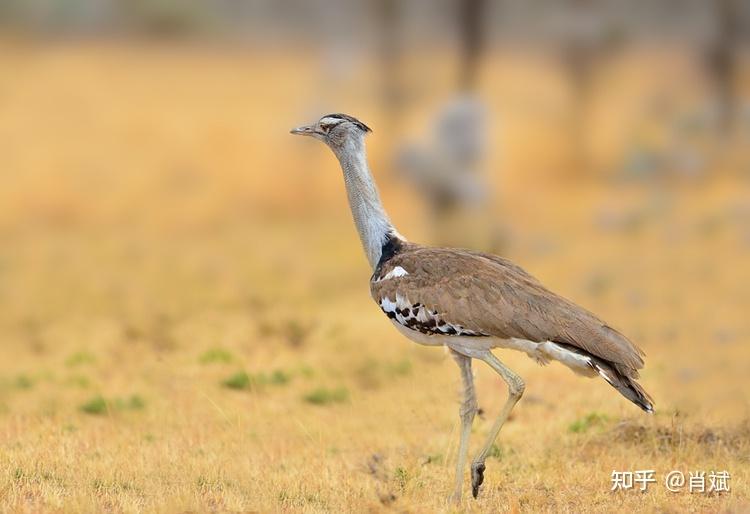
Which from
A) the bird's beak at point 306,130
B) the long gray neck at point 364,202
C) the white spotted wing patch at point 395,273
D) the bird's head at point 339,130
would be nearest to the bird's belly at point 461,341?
the white spotted wing patch at point 395,273

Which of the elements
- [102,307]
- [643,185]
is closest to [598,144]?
[643,185]

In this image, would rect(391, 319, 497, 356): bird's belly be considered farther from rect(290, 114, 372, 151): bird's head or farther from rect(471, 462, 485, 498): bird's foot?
rect(290, 114, 372, 151): bird's head

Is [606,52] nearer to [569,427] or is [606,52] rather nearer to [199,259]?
[199,259]

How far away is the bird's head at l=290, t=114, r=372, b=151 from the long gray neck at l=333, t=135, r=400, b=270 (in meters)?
0.02

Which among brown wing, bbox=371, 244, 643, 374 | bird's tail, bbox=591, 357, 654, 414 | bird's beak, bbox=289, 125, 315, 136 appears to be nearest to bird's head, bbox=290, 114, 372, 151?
bird's beak, bbox=289, 125, 315, 136

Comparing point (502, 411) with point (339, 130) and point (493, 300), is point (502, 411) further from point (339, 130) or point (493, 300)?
point (339, 130)

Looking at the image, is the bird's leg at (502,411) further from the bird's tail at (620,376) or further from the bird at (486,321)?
the bird's tail at (620,376)

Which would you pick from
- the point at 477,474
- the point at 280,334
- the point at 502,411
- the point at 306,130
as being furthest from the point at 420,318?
the point at 280,334

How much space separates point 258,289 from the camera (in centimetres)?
1323

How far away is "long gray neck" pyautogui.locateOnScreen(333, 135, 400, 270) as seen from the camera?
5387 mm

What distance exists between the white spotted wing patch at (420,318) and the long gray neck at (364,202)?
0.41m

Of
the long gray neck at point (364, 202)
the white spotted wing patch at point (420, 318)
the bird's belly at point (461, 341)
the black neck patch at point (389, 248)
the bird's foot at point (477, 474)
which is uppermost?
the long gray neck at point (364, 202)

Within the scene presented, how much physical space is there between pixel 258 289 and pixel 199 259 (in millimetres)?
2318

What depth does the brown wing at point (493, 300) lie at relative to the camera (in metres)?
4.71
